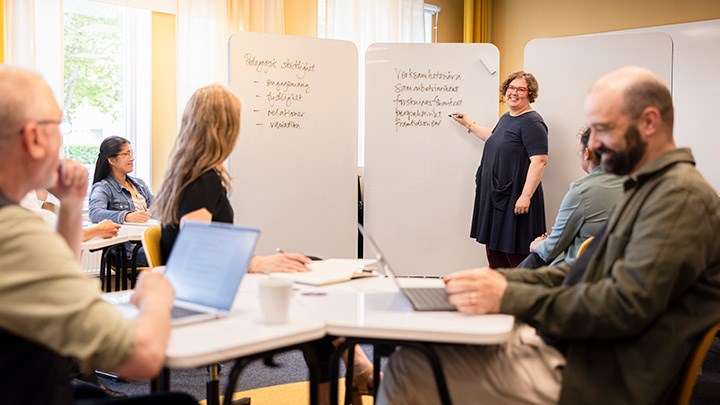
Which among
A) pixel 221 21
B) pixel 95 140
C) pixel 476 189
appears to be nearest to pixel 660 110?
pixel 476 189

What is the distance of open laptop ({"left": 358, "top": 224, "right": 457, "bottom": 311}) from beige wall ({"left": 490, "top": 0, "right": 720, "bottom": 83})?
15.0ft

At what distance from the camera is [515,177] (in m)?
4.40

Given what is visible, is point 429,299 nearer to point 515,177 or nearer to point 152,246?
point 152,246

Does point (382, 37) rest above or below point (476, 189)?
above

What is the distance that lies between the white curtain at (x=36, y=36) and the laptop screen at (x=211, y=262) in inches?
120

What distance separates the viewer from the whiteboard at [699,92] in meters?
5.06

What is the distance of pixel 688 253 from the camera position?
1.50m

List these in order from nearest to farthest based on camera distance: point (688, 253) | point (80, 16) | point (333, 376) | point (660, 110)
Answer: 1. point (688, 253)
2. point (660, 110)
3. point (333, 376)
4. point (80, 16)

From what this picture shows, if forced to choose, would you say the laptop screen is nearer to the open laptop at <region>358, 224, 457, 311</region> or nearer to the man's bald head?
the open laptop at <region>358, 224, 457, 311</region>

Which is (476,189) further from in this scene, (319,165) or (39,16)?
(39,16)

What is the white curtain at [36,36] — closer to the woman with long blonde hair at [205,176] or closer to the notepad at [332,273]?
the woman with long blonde hair at [205,176]

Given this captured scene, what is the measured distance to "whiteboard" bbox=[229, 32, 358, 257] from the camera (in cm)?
436

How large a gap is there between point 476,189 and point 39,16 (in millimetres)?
3115

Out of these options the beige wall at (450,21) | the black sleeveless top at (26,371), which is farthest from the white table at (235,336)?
→ the beige wall at (450,21)
